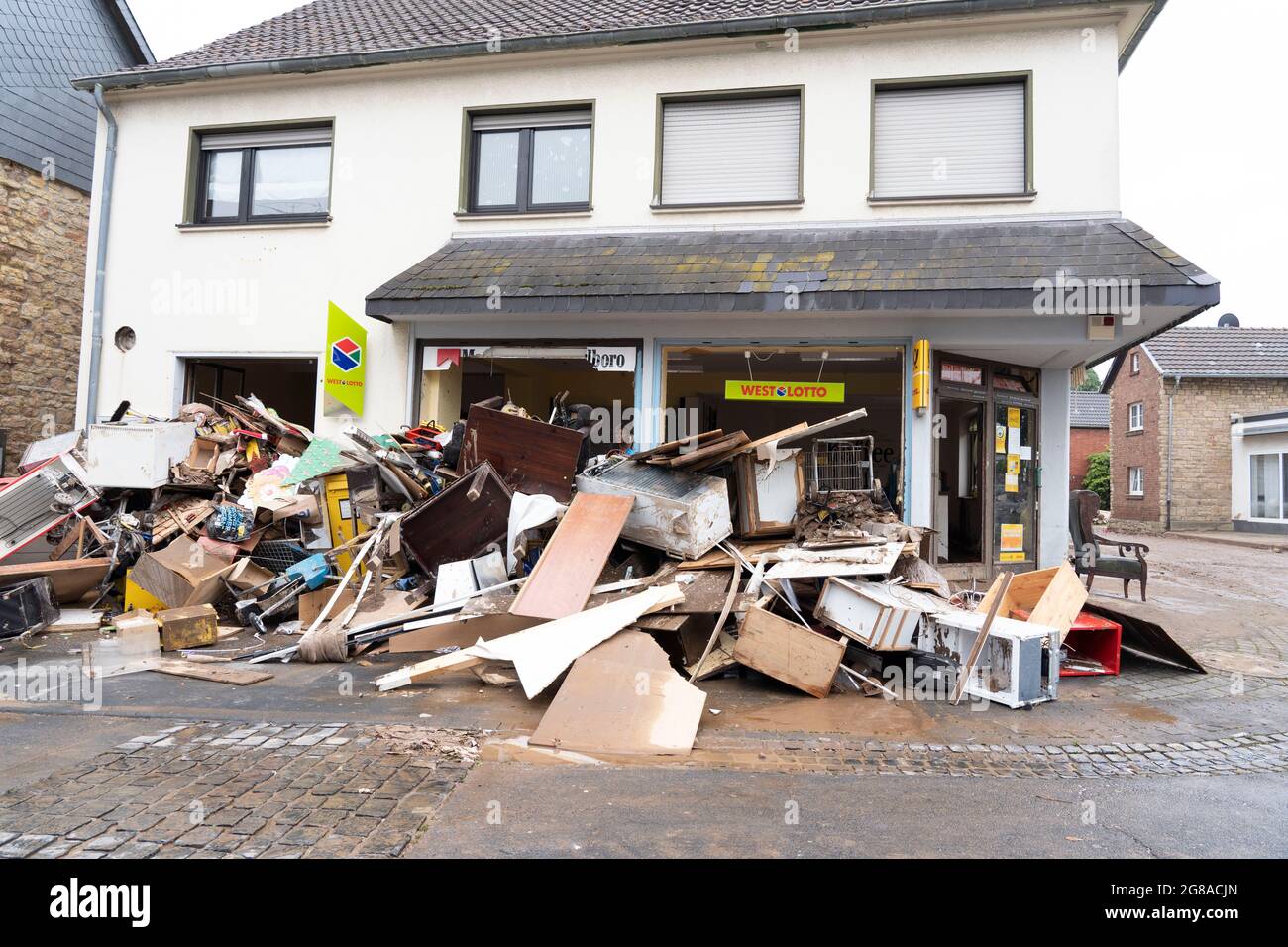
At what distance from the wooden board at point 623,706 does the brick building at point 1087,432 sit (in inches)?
1627

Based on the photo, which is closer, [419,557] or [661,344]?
[419,557]

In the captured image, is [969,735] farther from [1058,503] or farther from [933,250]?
[1058,503]

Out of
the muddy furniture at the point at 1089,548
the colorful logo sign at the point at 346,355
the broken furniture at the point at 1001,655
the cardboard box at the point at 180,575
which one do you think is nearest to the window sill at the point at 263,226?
the colorful logo sign at the point at 346,355

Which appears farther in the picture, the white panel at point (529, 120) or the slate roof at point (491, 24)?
the white panel at point (529, 120)

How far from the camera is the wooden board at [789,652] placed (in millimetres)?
5539

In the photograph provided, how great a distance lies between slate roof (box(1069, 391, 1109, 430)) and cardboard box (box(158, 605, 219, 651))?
43611 mm

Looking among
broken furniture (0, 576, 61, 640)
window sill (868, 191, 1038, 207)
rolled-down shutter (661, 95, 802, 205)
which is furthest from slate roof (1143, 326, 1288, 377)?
broken furniture (0, 576, 61, 640)

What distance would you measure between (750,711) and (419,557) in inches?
143

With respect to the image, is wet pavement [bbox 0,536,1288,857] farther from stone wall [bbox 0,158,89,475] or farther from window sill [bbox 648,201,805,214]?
stone wall [bbox 0,158,89,475]

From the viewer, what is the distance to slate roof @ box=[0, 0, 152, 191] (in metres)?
12.4

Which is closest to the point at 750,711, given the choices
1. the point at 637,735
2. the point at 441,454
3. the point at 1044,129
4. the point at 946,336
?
the point at 637,735

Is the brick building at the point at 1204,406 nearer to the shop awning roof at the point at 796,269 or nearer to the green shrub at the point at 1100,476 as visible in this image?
the green shrub at the point at 1100,476

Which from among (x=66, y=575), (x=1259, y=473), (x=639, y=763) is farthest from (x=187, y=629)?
(x=1259, y=473)

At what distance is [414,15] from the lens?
12062 millimetres
